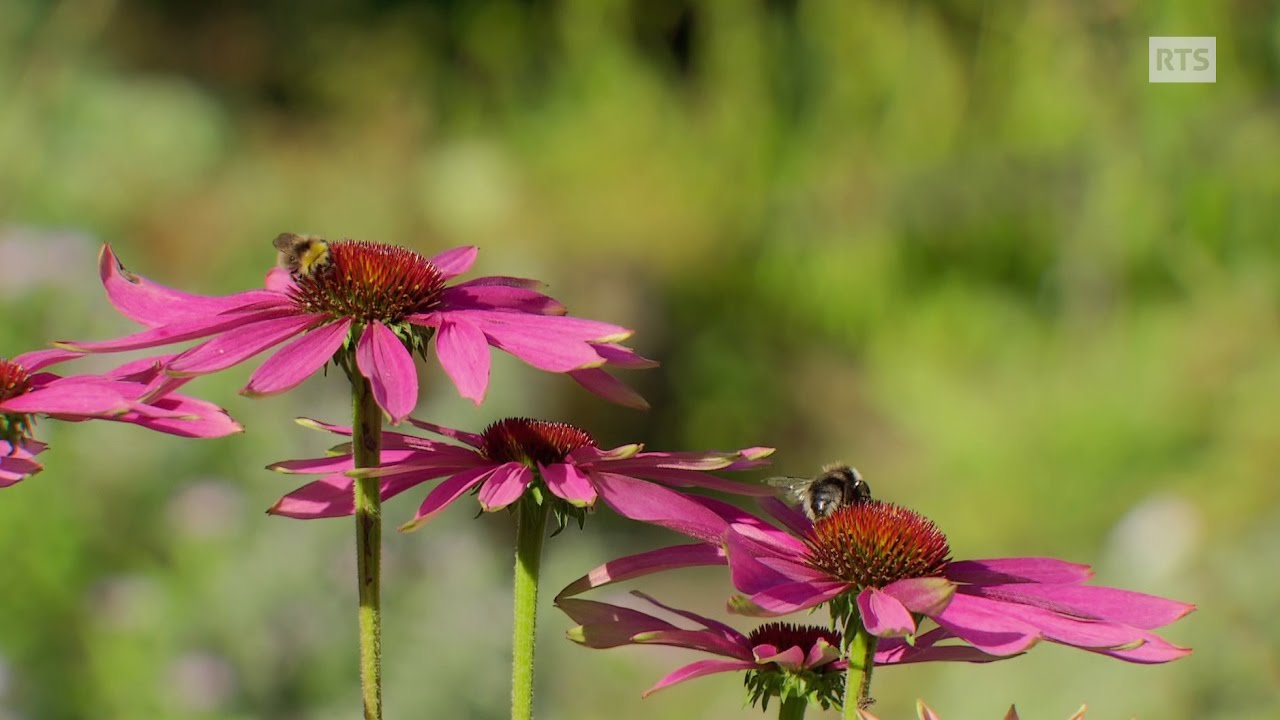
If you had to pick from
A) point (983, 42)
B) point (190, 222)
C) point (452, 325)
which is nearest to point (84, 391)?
point (452, 325)

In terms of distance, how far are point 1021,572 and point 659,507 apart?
20 centimetres

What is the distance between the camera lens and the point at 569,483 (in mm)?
670

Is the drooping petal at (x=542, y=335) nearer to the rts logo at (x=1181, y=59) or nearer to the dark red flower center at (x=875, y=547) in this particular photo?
the dark red flower center at (x=875, y=547)

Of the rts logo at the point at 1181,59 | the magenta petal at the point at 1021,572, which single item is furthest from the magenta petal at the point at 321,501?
the rts logo at the point at 1181,59

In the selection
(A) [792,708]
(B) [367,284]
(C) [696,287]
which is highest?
(C) [696,287]

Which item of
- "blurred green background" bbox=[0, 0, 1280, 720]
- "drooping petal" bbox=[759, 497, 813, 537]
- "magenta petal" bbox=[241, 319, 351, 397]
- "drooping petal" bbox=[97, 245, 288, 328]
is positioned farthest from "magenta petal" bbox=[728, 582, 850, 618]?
"blurred green background" bbox=[0, 0, 1280, 720]

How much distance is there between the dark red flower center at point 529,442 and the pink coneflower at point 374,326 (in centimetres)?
3

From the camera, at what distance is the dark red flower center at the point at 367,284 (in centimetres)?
72

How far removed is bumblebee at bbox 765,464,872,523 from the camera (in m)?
0.81

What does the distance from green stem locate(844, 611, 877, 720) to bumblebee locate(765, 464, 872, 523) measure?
14 centimetres

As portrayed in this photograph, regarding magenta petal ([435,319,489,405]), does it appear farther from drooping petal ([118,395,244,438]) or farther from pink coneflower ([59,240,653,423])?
drooping petal ([118,395,244,438])

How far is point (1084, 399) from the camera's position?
378cm

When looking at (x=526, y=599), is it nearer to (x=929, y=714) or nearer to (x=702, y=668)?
(x=702, y=668)

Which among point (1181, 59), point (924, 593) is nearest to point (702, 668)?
point (924, 593)
